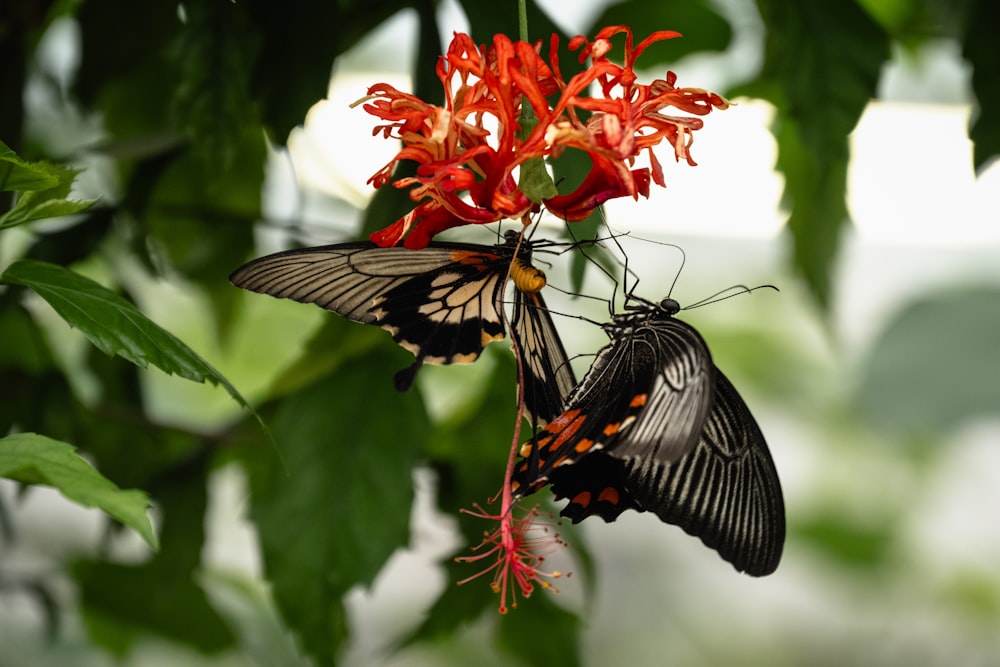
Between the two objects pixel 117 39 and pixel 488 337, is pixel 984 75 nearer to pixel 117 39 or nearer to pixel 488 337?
pixel 488 337

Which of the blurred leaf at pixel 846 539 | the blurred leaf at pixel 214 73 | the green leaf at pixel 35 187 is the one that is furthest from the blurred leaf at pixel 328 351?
the blurred leaf at pixel 846 539

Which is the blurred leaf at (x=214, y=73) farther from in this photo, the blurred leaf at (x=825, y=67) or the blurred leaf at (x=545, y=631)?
the blurred leaf at (x=545, y=631)

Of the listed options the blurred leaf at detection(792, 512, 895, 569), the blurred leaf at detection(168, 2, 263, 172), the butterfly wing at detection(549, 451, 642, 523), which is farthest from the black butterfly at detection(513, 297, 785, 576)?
the blurred leaf at detection(792, 512, 895, 569)

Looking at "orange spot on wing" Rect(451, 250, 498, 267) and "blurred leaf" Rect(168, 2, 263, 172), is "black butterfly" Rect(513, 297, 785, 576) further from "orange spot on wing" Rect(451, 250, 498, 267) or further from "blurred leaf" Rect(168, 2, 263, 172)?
"blurred leaf" Rect(168, 2, 263, 172)

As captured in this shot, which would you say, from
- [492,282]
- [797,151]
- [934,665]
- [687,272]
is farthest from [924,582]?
[492,282]

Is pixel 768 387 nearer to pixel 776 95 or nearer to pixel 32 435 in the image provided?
pixel 776 95
